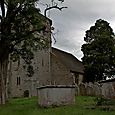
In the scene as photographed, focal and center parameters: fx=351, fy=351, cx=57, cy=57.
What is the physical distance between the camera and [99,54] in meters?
58.8

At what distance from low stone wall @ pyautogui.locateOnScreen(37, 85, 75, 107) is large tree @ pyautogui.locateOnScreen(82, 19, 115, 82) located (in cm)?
3167

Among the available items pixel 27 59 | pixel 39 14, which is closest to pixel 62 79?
pixel 27 59

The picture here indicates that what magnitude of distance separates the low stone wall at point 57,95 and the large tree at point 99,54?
31674mm

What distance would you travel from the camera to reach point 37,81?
204 feet

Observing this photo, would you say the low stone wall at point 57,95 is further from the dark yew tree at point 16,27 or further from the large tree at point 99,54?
the large tree at point 99,54

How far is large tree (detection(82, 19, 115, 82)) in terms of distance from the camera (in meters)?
58.6

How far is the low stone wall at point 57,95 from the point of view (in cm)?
2622

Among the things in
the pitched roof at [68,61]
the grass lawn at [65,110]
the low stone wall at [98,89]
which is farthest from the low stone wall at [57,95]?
the pitched roof at [68,61]

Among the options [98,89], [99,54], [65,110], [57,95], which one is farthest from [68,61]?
[65,110]

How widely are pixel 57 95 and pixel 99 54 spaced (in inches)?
1311

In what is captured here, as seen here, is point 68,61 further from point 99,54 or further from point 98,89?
point 98,89

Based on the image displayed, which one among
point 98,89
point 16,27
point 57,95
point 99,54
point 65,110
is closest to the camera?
point 65,110

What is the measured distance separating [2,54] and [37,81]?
3059 cm

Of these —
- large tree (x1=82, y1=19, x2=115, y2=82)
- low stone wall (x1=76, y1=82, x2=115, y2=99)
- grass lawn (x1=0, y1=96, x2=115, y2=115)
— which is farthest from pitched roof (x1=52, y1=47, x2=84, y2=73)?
grass lawn (x1=0, y1=96, x2=115, y2=115)
